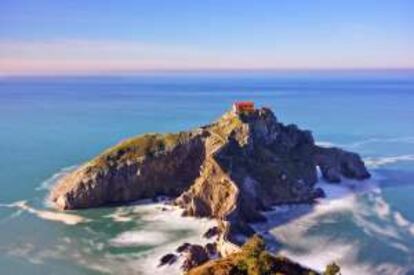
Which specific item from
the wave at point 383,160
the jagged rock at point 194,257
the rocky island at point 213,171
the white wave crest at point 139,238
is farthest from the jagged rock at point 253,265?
the wave at point 383,160

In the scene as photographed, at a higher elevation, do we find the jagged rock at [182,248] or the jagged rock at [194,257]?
the jagged rock at [194,257]

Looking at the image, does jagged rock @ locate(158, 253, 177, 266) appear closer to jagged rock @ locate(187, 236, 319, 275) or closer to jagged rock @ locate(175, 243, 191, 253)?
jagged rock @ locate(175, 243, 191, 253)

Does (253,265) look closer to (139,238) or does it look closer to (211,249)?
(211,249)

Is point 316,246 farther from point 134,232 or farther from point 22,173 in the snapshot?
point 22,173

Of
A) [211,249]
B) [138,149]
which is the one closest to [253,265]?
[211,249]

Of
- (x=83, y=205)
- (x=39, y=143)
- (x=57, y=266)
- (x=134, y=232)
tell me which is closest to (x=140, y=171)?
(x=83, y=205)

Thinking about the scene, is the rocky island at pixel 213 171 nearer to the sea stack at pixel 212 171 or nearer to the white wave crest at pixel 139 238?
the sea stack at pixel 212 171

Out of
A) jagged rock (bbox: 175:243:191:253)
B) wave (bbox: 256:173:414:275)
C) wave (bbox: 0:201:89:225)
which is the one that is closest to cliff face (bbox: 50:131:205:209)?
wave (bbox: 0:201:89:225)
